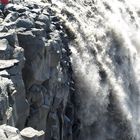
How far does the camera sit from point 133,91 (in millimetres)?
43375

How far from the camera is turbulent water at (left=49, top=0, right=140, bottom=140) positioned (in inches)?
1407

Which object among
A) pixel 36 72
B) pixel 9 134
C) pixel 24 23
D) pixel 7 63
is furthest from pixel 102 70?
pixel 9 134

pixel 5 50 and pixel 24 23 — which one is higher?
pixel 5 50

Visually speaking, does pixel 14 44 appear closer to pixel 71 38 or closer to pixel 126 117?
pixel 71 38

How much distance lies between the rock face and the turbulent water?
1719mm

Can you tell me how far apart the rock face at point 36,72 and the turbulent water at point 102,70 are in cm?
172

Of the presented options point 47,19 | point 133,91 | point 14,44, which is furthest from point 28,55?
point 133,91

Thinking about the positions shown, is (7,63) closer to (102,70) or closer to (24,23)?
(24,23)

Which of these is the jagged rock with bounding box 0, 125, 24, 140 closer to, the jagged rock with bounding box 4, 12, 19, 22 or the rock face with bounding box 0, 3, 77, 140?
the rock face with bounding box 0, 3, 77, 140

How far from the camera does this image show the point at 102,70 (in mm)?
38375

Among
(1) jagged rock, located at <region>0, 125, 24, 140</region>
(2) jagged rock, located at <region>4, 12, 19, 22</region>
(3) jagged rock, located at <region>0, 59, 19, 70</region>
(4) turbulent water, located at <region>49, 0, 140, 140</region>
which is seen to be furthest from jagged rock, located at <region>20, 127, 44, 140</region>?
(4) turbulent water, located at <region>49, 0, 140, 140</region>

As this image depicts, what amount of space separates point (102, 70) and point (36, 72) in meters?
11.7

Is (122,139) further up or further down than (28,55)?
further down

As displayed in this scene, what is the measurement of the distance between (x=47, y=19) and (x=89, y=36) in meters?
6.67
